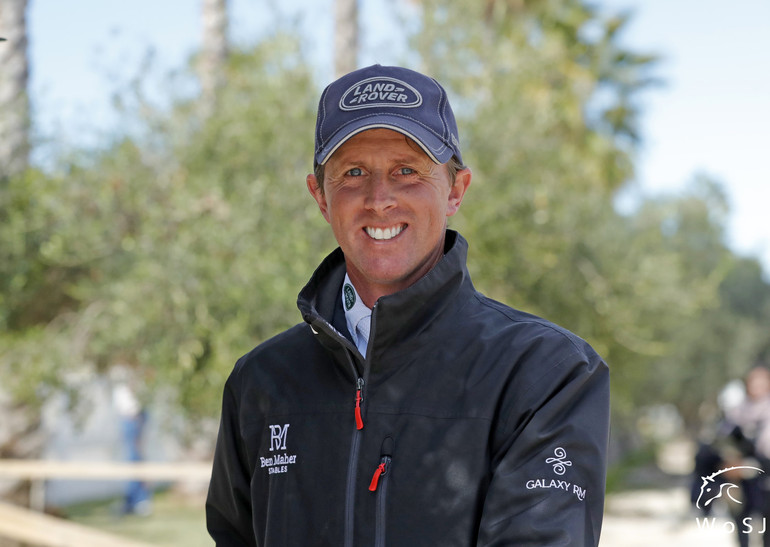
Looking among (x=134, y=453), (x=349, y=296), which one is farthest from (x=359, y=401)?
(x=134, y=453)

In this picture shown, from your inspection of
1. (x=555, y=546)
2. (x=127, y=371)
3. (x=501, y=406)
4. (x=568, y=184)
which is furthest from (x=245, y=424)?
(x=568, y=184)

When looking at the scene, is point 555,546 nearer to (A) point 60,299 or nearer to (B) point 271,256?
(B) point 271,256

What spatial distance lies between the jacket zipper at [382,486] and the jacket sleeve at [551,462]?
20 centimetres

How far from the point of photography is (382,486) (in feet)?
6.06

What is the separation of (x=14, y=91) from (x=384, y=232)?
320 inches

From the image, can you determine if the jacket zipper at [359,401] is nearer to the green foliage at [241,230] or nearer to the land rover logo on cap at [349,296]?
the land rover logo on cap at [349,296]

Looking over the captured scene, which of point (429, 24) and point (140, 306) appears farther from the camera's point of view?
point (429, 24)

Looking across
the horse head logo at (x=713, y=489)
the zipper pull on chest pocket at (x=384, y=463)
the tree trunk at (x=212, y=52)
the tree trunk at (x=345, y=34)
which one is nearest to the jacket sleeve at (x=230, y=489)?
the zipper pull on chest pocket at (x=384, y=463)

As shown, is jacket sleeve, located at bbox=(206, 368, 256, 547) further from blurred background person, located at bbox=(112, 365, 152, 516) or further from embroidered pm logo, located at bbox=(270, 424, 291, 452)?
blurred background person, located at bbox=(112, 365, 152, 516)

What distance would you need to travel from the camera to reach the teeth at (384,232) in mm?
2057

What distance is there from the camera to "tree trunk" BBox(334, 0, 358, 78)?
11.0 m

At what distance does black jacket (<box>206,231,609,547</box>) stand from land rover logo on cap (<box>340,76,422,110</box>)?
0.35 metres

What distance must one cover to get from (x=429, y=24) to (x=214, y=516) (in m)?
9.26

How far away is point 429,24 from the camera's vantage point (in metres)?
10.8
